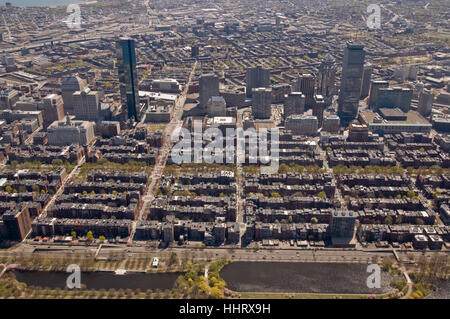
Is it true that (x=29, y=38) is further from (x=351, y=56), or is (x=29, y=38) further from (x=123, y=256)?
(x=123, y=256)

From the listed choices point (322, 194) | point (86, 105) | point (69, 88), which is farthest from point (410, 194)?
point (69, 88)

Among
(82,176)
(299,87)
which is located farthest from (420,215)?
(82,176)

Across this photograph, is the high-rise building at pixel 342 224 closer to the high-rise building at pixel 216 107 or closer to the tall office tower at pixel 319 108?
the tall office tower at pixel 319 108

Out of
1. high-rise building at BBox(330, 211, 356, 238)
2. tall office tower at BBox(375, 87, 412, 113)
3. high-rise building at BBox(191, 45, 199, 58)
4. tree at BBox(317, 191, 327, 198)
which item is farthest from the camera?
high-rise building at BBox(191, 45, 199, 58)

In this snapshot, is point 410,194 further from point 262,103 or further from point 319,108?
point 262,103

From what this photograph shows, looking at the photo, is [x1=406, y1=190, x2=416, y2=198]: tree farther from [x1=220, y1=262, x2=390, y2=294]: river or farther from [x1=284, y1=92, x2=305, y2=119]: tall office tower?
[x1=284, y1=92, x2=305, y2=119]: tall office tower

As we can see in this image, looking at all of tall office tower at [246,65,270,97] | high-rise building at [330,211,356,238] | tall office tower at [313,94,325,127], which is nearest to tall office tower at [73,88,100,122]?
tall office tower at [246,65,270,97]
